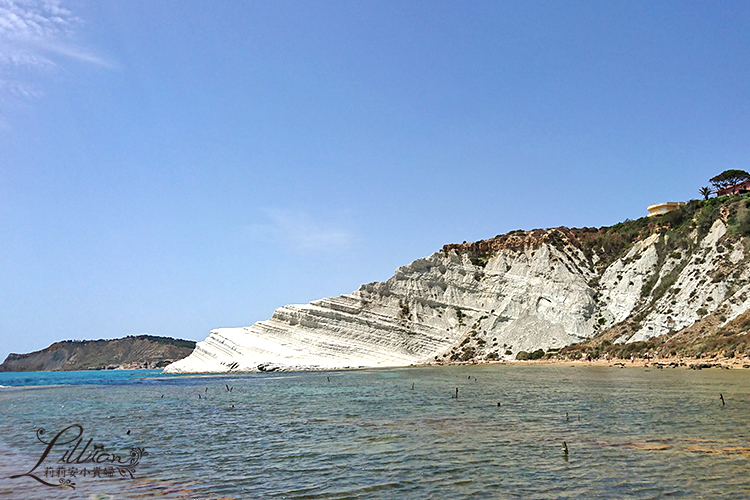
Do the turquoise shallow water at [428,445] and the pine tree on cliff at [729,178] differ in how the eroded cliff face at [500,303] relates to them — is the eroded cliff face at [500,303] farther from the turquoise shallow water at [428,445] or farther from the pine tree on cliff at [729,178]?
the turquoise shallow water at [428,445]

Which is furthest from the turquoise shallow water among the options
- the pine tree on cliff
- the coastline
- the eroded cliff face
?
the pine tree on cliff

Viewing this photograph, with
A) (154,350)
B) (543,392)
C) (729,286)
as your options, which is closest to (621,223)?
(729,286)

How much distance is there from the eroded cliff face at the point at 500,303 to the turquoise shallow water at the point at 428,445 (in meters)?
31.5

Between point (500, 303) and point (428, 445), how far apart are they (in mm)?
55117

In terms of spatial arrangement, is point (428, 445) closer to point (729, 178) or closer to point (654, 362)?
point (654, 362)

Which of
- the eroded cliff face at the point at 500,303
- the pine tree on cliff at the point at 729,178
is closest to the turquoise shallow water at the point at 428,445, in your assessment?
the eroded cliff face at the point at 500,303

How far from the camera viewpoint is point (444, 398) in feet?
86.5

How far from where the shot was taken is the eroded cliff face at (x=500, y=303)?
186ft

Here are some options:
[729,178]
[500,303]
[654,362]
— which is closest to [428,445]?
[654,362]

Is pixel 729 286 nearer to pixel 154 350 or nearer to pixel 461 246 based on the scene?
pixel 461 246

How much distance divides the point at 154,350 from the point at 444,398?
7101 inches

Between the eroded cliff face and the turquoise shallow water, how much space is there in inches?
1239

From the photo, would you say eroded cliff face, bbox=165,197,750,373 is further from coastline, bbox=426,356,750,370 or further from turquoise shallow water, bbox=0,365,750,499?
turquoise shallow water, bbox=0,365,750,499

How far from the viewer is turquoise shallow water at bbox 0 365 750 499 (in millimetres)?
10688
